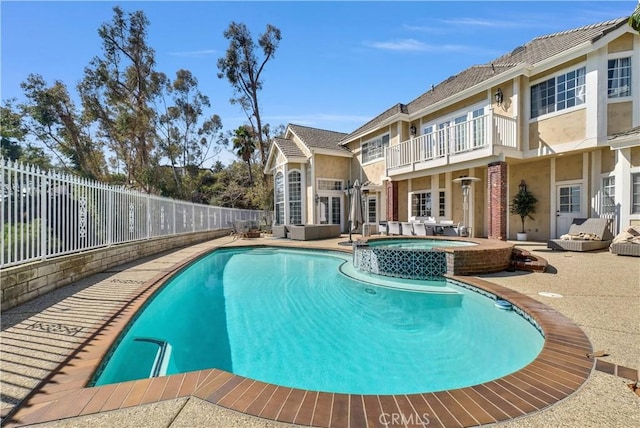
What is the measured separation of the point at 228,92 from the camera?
30.2m

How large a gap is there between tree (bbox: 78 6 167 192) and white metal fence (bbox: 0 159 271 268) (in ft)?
55.7

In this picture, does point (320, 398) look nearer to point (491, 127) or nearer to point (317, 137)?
point (491, 127)

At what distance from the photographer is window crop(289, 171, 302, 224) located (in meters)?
20.4

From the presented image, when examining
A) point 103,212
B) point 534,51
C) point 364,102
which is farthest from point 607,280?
point 364,102

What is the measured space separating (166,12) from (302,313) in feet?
38.4

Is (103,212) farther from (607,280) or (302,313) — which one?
(607,280)

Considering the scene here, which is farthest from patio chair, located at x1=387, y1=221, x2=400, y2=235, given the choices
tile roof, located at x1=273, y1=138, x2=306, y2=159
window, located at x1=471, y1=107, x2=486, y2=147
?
tile roof, located at x1=273, y1=138, x2=306, y2=159

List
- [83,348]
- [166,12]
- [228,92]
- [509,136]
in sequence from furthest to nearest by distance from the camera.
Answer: [228,92] → [509,136] → [166,12] → [83,348]

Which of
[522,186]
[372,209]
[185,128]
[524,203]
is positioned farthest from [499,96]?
[185,128]

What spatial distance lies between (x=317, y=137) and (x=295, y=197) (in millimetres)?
4842

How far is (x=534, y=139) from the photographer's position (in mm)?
11758

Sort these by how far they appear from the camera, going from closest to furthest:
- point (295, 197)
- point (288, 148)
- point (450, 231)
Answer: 1. point (450, 231)
2. point (295, 197)
3. point (288, 148)

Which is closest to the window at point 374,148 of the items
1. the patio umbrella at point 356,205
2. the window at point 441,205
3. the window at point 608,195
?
the window at point 441,205

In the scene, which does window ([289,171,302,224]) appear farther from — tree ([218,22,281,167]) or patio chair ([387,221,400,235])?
tree ([218,22,281,167])
